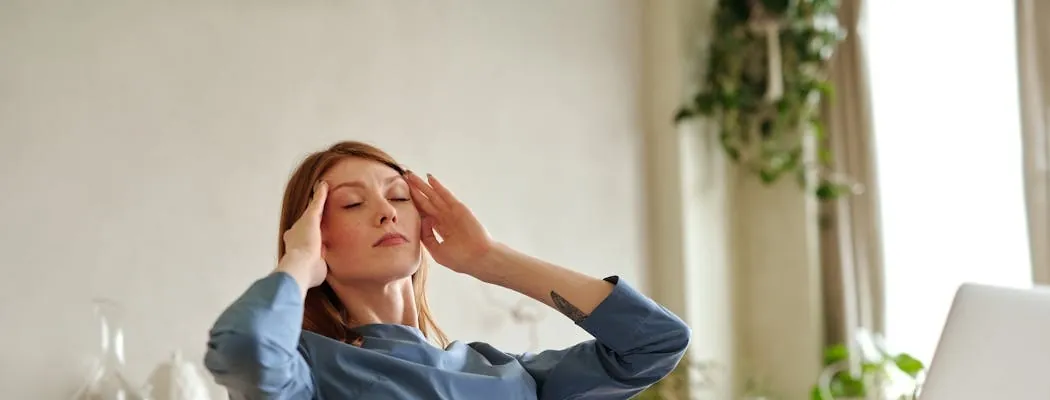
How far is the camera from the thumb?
1579 millimetres

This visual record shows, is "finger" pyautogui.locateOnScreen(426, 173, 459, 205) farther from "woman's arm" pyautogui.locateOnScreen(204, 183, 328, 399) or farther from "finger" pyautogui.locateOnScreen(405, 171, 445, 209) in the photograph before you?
"woman's arm" pyautogui.locateOnScreen(204, 183, 328, 399)

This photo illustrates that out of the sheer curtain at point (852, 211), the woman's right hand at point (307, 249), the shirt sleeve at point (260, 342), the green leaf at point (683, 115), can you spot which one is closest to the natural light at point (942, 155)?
the sheer curtain at point (852, 211)

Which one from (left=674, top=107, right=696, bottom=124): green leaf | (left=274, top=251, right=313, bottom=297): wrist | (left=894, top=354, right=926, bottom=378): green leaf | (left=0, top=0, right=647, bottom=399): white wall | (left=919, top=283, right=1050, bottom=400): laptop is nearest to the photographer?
(left=274, top=251, right=313, bottom=297): wrist

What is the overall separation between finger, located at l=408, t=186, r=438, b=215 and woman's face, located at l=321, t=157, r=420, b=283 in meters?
0.03

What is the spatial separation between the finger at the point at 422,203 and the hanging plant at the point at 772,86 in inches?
83.3

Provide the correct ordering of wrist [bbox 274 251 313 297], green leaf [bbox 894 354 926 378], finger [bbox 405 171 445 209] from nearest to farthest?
wrist [bbox 274 251 313 297] → finger [bbox 405 171 445 209] → green leaf [bbox 894 354 926 378]

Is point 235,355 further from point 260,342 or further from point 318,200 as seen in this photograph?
point 318,200

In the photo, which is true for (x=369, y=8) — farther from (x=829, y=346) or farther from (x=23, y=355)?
(x=829, y=346)

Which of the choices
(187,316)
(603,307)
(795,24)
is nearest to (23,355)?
(187,316)

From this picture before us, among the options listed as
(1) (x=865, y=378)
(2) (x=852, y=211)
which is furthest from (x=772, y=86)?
(1) (x=865, y=378)

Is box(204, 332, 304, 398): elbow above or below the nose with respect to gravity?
below

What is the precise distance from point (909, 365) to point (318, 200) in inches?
90.8

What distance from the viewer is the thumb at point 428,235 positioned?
5.18ft

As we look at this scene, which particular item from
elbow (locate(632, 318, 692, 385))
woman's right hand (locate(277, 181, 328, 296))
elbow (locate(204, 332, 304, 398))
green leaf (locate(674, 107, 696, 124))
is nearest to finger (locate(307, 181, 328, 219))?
woman's right hand (locate(277, 181, 328, 296))
